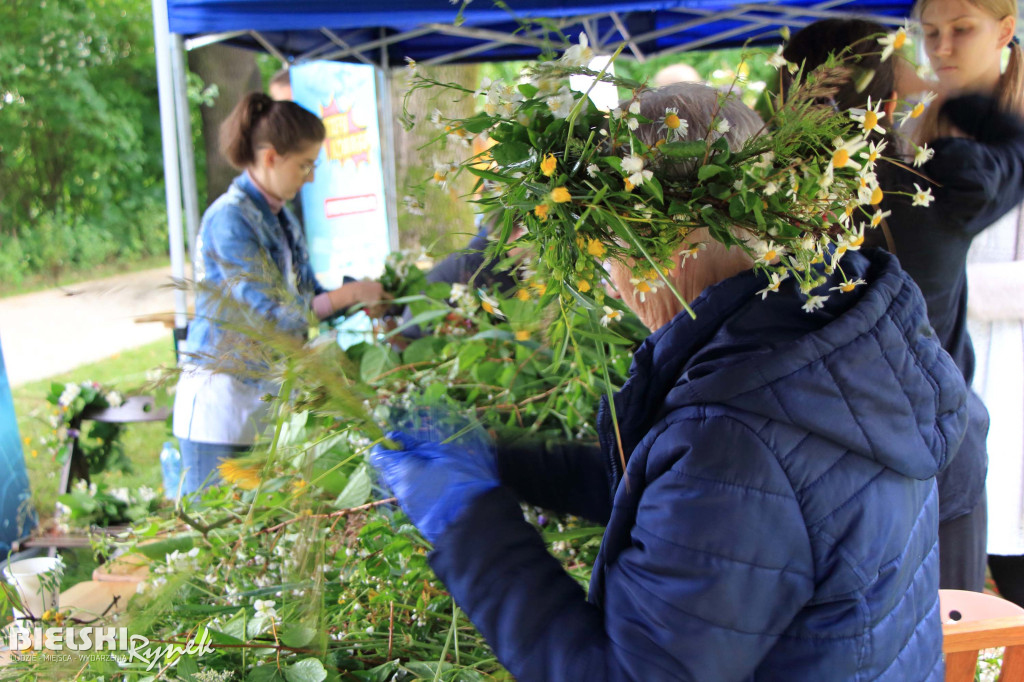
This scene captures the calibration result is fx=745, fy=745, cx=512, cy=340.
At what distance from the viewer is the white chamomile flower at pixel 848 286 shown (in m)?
0.77

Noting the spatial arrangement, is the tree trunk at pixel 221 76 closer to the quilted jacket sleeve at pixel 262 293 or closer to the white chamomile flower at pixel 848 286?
the quilted jacket sleeve at pixel 262 293

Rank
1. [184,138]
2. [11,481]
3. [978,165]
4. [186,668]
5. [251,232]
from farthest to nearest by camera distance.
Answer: [184,138], [11,481], [251,232], [978,165], [186,668]

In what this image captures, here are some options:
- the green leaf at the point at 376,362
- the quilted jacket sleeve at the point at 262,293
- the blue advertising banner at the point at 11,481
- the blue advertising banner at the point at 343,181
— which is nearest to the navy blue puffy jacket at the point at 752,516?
the quilted jacket sleeve at the point at 262,293

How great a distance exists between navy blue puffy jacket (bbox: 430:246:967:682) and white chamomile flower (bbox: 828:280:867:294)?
0.01 m

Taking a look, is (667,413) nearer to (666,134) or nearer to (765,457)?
(765,457)

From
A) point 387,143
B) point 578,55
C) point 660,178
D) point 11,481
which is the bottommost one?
point 11,481

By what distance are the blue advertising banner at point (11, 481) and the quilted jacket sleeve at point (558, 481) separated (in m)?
1.80

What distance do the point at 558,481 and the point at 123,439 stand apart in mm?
2814

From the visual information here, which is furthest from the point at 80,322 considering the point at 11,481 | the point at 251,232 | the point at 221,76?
the point at 221,76

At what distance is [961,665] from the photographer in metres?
1.15

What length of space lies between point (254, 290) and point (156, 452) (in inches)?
105

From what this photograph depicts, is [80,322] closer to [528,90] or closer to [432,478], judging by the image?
[432,478]

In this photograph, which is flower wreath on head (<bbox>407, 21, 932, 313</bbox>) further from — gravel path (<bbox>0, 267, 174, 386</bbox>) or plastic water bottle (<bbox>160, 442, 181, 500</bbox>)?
plastic water bottle (<bbox>160, 442, 181, 500</bbox>)

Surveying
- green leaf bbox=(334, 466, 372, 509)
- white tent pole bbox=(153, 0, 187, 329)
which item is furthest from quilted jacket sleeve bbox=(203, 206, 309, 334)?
white tent pole bbox=(153, 0, 187, 329)
